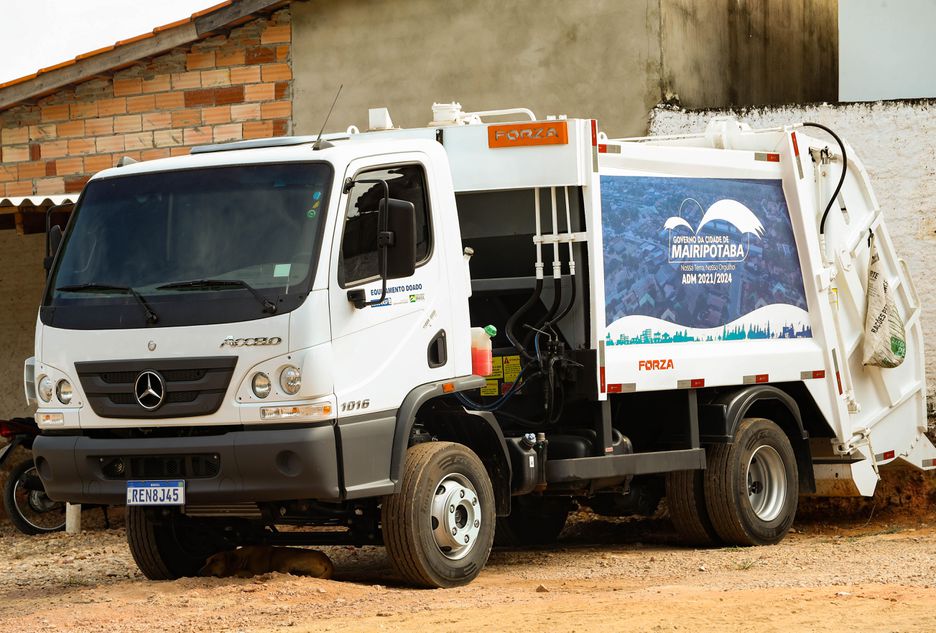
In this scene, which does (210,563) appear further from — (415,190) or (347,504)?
(415,190)

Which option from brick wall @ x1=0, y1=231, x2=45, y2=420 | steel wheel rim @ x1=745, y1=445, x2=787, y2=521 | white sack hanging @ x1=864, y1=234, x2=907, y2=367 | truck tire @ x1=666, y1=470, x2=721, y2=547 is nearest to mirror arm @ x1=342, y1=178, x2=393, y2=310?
truck tire @ x1=666, y1=470, x2=721, y2=547

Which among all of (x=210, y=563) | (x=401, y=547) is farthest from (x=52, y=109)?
(x=401, y=547)

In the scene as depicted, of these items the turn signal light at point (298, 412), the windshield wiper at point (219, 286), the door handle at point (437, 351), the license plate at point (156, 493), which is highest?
the windshield wiper at point (219, 286)

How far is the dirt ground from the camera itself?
6.98 m

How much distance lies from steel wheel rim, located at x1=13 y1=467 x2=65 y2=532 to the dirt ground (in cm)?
157

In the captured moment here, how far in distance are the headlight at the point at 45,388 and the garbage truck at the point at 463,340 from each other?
14mm

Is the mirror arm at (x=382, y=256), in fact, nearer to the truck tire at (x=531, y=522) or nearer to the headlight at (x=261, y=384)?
the headlight at (x=261, y=384)

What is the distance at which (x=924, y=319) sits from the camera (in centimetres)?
1347

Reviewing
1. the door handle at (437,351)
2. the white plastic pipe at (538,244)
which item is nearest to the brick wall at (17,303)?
the white plastic pipe at (538,244)

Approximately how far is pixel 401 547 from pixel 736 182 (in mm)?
4035

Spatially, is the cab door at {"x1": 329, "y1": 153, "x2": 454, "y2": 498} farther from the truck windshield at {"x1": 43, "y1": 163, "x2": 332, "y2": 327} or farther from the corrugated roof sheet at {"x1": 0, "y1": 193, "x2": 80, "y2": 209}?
the corrugated roof sheet at {"x1": 0, "y1": 193, "x2": 80, "y2": 209}

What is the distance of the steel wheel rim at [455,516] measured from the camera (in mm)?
8398

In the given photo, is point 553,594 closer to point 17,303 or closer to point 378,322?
point 378,322

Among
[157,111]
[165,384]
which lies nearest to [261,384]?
[165,384]
